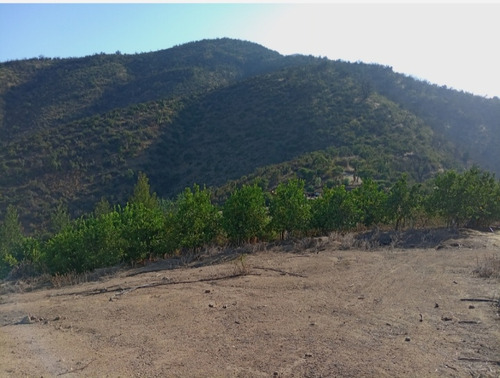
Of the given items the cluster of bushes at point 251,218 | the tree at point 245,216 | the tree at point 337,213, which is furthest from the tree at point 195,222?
the tree at point 337,213

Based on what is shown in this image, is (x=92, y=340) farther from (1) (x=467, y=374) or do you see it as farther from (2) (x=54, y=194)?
(2) (x=54, y=194)

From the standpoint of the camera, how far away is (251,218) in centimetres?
1468

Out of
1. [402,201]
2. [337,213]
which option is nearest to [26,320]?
[337,213]

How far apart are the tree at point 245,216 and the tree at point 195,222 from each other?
51cm

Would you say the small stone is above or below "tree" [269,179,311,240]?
below

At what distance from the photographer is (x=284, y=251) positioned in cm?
1331

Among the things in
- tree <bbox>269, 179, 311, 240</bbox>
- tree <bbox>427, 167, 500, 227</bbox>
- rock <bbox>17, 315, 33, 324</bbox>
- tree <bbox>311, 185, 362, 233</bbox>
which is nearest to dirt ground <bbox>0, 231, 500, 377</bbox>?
rock <bbox>17, 315, 33, 324</bbox>

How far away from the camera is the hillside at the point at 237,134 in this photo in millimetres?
41188

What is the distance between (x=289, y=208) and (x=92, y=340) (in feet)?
29.5

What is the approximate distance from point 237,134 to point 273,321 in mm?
43795

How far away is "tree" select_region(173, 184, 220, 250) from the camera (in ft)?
47.9

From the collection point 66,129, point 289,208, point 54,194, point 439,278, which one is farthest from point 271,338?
point 66,129

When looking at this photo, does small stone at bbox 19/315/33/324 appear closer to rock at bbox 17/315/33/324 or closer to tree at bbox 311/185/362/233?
rock at bbox 17/315/33/324

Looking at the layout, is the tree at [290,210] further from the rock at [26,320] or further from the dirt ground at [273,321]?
the rock at [26,320]
